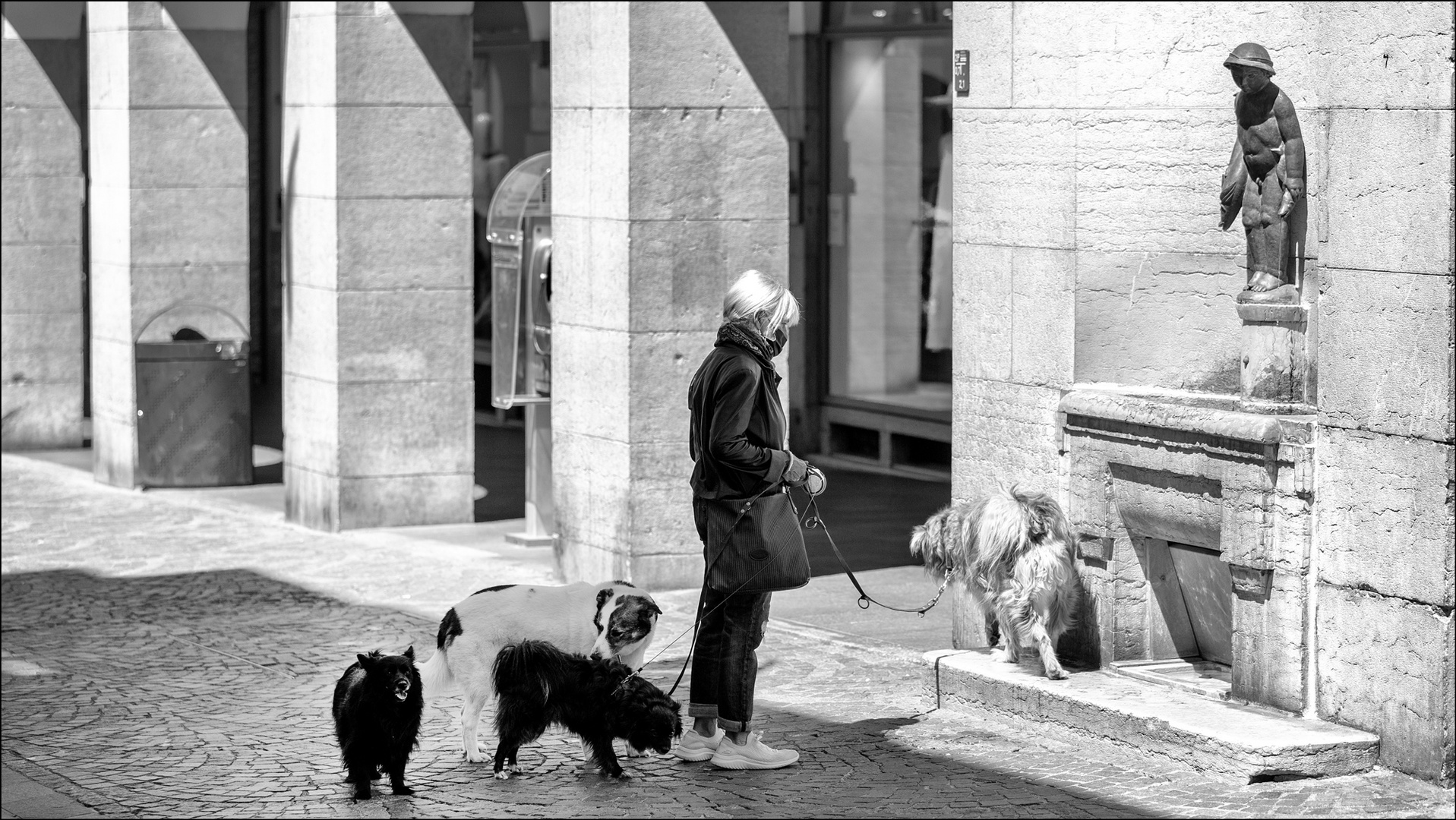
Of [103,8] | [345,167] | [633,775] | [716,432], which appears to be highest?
[103,8]

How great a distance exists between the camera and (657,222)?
35.4 ft

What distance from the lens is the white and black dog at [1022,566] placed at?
7914 mm

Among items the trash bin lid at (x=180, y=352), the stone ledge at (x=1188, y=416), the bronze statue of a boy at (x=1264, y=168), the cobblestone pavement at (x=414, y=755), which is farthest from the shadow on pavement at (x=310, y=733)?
the trash bin lid at (x=180, y=352)

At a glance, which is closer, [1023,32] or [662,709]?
[662,709]

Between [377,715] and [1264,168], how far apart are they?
3.67 meters

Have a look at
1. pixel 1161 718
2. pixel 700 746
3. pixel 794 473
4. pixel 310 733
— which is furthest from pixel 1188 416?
pixel 310 733

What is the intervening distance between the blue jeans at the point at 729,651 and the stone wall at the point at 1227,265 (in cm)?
175

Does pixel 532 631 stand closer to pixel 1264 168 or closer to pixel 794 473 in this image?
pixel 794 473

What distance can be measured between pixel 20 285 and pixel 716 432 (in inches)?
492

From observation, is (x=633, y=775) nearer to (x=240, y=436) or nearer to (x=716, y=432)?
(x=716, y=432)

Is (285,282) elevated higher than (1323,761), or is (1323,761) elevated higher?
(285,282)

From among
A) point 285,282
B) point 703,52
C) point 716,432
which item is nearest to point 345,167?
point 285,282

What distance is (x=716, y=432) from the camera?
708cm

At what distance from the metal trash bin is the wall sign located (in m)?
8.21
